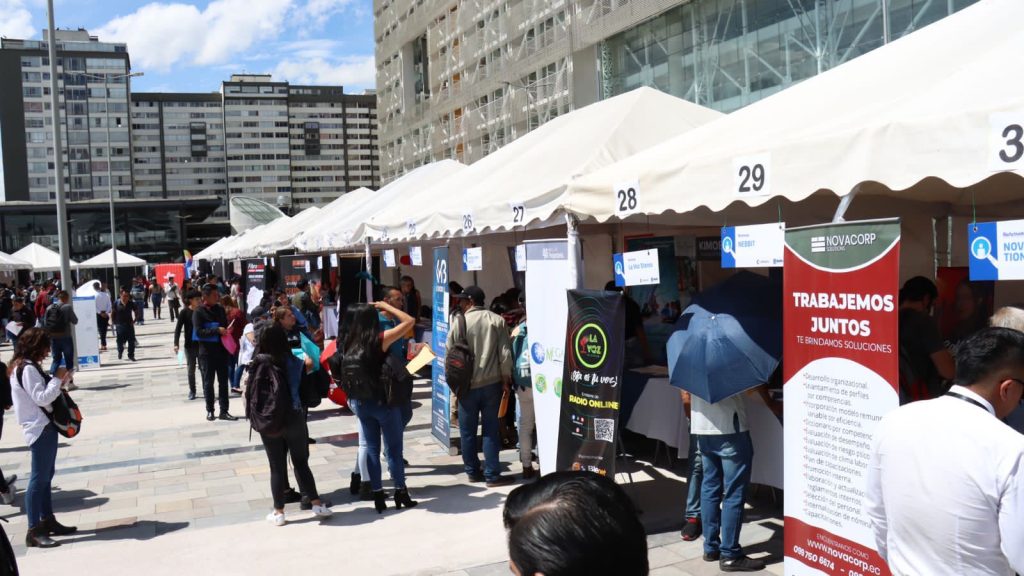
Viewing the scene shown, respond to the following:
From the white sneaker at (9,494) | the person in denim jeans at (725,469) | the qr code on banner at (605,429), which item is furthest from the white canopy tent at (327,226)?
the person in denim jeans at (725,469)

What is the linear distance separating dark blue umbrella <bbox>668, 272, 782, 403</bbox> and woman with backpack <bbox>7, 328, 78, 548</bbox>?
4.72 metres

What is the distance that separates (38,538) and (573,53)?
37.5 meters

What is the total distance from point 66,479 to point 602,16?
31.9m

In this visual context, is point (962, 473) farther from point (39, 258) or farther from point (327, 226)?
point (39, 258)

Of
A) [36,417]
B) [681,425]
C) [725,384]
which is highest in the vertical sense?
[725,384]

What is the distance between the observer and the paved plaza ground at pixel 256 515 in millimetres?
5922

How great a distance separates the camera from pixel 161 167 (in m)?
140

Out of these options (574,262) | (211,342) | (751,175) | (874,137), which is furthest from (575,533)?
(211,342)

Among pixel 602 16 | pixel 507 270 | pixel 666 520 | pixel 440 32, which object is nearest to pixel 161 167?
pixel 440 32

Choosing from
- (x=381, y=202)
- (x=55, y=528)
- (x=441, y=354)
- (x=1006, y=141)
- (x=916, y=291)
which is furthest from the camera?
(x=381, y=202)

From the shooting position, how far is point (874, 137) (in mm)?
3951

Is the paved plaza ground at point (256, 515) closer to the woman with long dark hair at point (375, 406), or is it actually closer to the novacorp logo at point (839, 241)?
the woman with long dark hair at point (375, 406)

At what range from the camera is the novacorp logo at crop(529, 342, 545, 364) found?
22.1 ft

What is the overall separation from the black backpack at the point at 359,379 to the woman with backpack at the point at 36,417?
7.17ft
